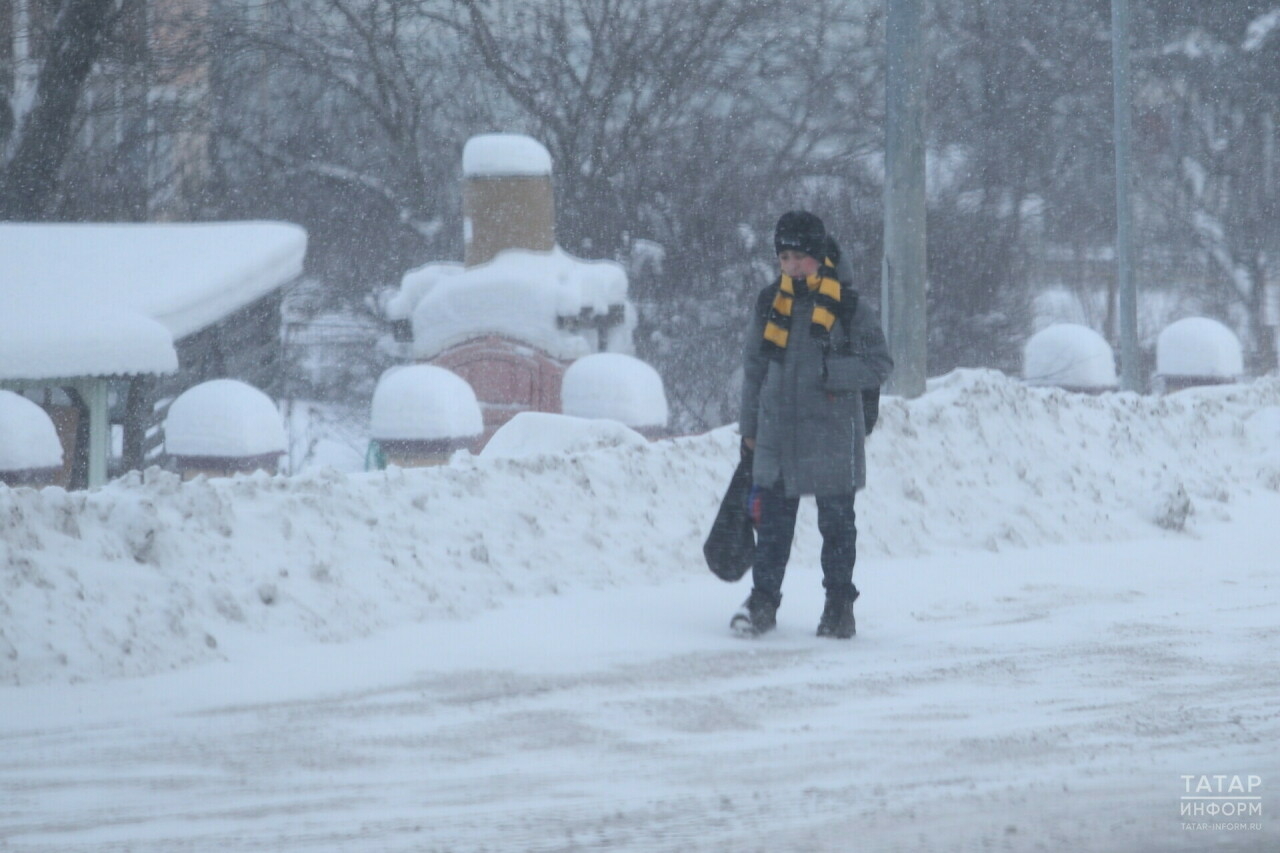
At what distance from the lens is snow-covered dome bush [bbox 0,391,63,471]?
9.30 meters

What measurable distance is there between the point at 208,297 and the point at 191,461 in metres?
1.68

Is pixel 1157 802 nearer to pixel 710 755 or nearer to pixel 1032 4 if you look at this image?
pixel 710 755

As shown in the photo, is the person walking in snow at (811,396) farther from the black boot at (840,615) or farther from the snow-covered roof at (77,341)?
the snow-covered roof at (77,341)

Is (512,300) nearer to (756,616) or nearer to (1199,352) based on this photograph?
(1199,352)

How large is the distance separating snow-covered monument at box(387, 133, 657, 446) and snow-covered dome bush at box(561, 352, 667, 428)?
1.44 m

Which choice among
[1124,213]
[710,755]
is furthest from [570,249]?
[710,755]

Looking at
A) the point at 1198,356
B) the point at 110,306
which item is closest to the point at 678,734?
the point at 110,306

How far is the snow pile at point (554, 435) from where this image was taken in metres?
8.71

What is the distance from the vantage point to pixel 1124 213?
14.8 meters

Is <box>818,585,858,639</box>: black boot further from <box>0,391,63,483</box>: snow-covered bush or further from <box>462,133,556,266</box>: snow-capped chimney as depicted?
<box>462,133,556,266</box>: snow-capped chimney

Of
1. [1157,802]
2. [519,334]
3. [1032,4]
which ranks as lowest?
[1157,802]

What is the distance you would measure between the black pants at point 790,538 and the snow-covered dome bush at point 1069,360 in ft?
32.4

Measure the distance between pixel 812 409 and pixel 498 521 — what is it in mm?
1833

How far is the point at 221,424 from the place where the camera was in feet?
36.1
